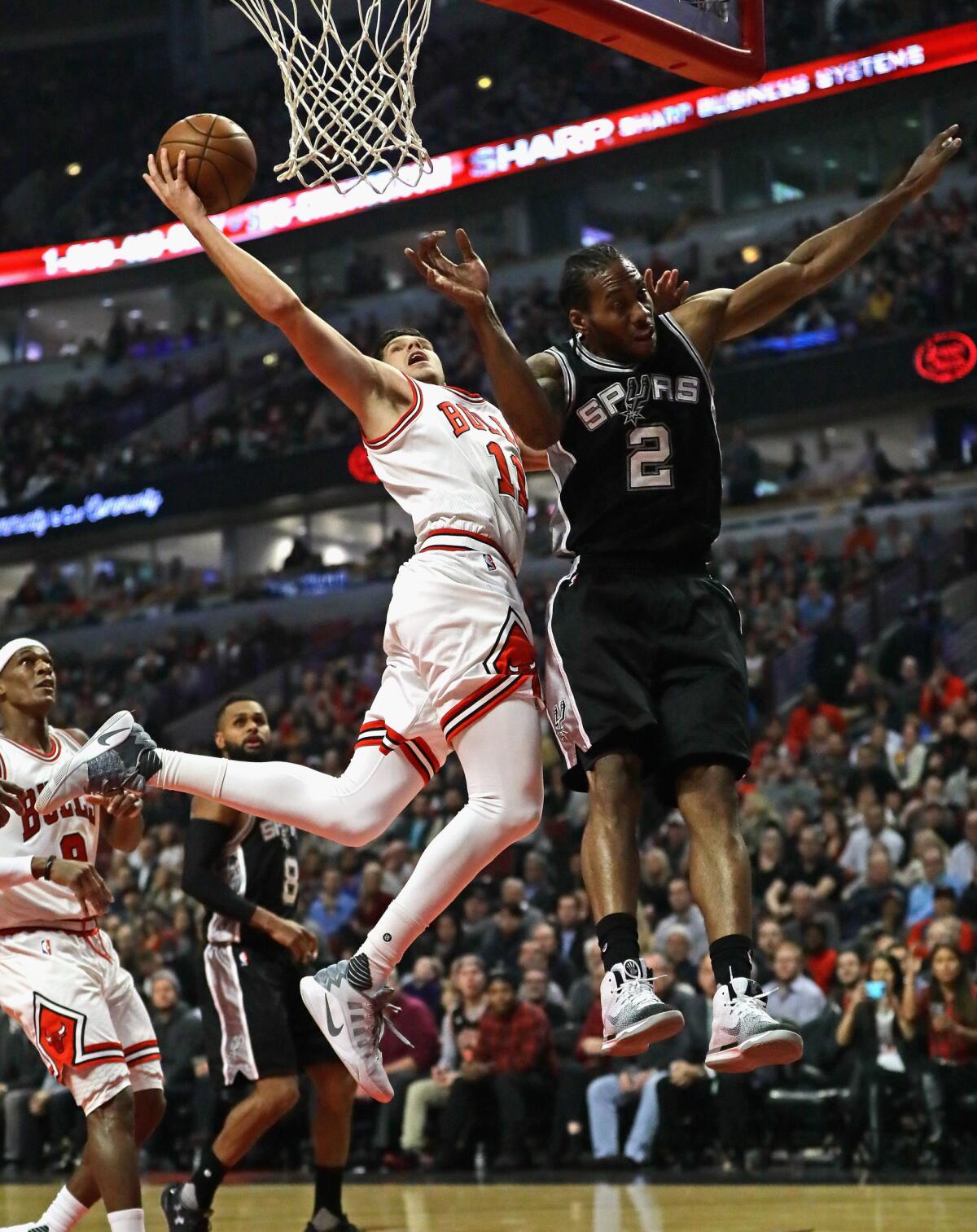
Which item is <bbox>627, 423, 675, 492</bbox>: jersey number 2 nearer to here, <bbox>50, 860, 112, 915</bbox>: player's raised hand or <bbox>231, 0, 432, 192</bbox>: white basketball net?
<bbox>231, 0, 432, 192</bbox>: white basketball net

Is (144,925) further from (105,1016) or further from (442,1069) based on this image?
(105,1016)

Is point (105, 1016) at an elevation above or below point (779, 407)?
below

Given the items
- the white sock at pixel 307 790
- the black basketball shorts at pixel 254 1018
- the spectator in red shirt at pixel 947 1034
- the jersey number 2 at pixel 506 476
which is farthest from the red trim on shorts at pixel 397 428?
the spectator in red shirt at pixel 947 1034

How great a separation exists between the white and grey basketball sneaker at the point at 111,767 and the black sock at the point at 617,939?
151 centimetres

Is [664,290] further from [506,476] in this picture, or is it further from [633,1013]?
[633,1013]

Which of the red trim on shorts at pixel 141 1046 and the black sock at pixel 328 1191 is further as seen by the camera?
the black sock at pixel 328 1191

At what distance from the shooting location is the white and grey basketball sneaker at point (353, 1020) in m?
5.37

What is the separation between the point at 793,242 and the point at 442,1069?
1693cm

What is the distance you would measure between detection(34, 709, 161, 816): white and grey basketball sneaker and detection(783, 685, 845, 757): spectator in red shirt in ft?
36.5

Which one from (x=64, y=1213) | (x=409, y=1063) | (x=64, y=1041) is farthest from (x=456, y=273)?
(x=409, y=1063)

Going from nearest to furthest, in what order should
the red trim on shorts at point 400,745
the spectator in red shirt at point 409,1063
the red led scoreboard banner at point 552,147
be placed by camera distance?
the red trim on shorts at point 400,745
the spectator in red shirt at point 409,1063
the red led scoreboard banner at point 552,147

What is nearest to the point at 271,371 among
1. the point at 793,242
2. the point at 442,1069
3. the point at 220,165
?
the point at 793,242

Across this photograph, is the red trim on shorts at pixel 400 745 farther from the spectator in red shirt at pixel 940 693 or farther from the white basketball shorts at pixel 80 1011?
the spectator in red shirt at pixel 940 693

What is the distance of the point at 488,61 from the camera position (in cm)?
2916
